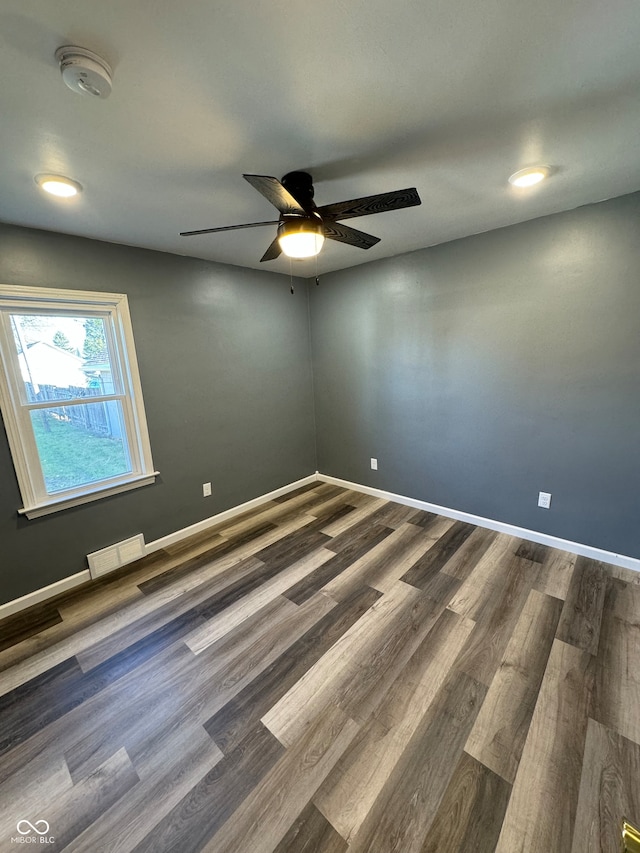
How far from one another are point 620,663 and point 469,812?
1.11 m

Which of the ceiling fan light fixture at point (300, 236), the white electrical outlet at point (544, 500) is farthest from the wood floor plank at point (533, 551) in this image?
the ceiling fan light fixture at point (300, 236)

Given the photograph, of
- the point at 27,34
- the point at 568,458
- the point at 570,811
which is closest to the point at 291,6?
the point at 27,34

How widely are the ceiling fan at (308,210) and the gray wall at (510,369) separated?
4.40 ft

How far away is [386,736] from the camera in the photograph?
4.46 feet

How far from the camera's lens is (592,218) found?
216cm

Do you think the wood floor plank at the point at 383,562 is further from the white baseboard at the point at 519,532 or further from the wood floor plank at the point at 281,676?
the white baseboard at the point at 519,532

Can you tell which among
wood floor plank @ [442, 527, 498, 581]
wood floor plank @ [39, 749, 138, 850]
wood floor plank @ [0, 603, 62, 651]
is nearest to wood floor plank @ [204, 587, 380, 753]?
wood floor plank @ [39, 749, 138, 850]

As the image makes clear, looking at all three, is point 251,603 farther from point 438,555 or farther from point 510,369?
point 510,369

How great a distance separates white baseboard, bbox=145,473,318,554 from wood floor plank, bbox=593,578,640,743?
9.39ft

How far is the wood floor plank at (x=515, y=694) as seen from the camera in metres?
1.29

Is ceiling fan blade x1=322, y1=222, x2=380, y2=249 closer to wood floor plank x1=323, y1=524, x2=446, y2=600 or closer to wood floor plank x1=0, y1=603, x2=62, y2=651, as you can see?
wood floor plank x1=323, y1=524, x2=446, y2=600

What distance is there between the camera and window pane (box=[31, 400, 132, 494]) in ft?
7.38

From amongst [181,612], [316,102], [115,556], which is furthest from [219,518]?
[316,102]

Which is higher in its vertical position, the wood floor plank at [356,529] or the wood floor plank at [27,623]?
the wood floor plank at [356,529]
